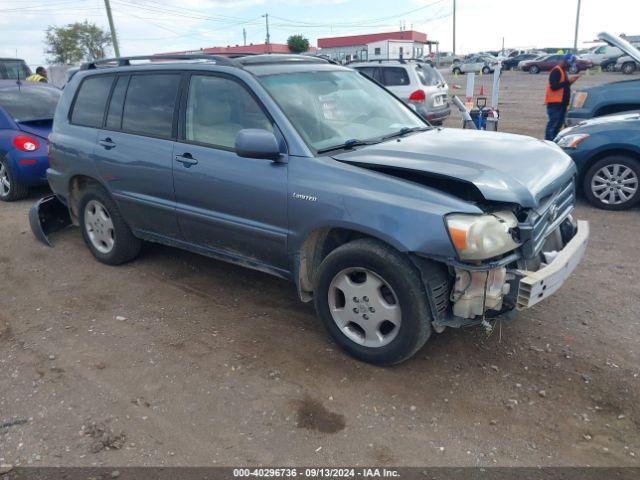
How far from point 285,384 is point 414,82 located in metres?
10.5

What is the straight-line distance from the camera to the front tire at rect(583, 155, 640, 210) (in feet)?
20.6

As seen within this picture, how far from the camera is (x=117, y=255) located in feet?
17.0

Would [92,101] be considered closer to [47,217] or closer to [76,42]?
[47,217]

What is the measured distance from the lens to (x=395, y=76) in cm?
1281

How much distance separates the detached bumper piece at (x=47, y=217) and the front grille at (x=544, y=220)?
512 centimetres

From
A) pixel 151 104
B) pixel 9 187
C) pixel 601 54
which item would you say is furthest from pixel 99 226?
pixel 601 54

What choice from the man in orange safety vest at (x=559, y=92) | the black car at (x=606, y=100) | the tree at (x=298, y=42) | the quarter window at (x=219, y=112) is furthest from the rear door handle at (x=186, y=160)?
the tree at (x=298, y=42)

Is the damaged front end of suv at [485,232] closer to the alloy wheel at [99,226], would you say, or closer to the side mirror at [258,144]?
the side mirror at [258,144]

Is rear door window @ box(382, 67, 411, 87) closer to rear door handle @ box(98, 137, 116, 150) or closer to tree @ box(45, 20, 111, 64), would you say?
rear door handle @ box(98, 137, 116, 150)

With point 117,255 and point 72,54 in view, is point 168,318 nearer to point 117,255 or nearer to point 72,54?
point 117,255

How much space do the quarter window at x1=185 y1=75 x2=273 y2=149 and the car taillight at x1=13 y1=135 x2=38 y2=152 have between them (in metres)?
4.71

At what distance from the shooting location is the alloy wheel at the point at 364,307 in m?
3.26

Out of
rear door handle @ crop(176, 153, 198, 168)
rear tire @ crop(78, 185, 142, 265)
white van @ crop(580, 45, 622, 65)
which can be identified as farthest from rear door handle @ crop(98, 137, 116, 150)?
white van @ crop(580, 45, 622, 65)

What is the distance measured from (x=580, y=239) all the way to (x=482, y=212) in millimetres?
1113
